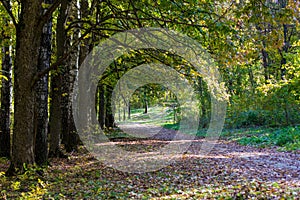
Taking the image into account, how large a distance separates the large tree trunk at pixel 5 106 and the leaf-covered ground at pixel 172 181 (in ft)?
4.56

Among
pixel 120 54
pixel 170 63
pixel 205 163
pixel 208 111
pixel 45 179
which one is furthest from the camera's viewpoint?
pixel 208 111

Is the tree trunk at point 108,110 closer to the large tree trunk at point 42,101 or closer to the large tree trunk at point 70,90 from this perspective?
the large tree trunk at point 70,90

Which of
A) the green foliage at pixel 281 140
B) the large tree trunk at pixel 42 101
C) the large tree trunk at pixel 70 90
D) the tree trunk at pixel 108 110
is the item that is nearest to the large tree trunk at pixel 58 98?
the large tree trunk at pixel 70 90

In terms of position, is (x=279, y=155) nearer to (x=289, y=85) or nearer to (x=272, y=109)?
(x=289, y=85)

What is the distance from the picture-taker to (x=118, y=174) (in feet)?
27.4

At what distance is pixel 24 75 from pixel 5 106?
198 inches

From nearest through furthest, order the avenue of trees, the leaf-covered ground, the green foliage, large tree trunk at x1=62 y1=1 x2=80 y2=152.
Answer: the leaf-covered ground → the avenue of trees → large tree trunk at x1=62 y1=1 x2=80 y2=152 → the green foliage

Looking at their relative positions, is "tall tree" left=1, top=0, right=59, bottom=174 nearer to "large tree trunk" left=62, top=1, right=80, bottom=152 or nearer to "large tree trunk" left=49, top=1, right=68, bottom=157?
"large tree trunk" left=49, top=1, right=68, bottom=157

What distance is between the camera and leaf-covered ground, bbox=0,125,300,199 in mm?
5699

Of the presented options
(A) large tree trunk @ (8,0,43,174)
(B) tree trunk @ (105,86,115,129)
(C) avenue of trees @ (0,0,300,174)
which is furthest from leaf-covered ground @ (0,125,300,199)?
(B) tree trunk @ (105,86,115,129)

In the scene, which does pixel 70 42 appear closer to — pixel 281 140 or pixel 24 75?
pixel 24 75

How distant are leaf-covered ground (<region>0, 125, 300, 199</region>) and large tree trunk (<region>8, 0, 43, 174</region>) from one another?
57 centimetres

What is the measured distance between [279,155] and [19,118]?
27.6 ft

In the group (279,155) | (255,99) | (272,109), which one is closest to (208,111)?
(255,99)
